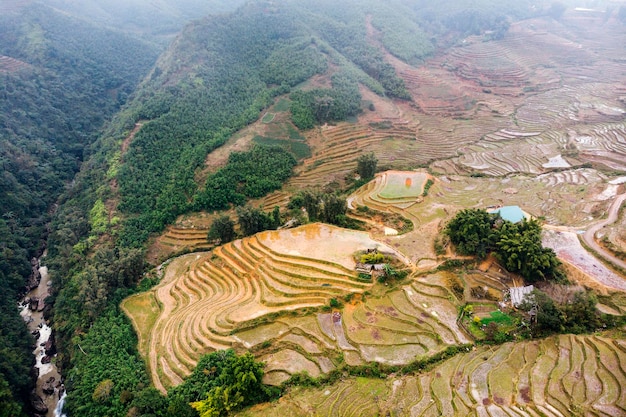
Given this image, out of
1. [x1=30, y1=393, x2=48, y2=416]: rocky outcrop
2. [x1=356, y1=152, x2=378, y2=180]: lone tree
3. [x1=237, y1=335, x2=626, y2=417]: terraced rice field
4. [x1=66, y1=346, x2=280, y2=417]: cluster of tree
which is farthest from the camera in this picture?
[x1=356, y1=152, x2=378, y2=180]: lone tree

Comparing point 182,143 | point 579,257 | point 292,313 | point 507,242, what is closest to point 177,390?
point 292,313

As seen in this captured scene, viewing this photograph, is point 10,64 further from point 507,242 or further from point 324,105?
point 507,242

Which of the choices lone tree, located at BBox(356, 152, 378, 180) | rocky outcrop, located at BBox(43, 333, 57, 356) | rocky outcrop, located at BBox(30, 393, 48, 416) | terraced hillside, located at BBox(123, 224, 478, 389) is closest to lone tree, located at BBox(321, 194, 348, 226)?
terraced hillside, located at BBox(123, 224, 478, 389)

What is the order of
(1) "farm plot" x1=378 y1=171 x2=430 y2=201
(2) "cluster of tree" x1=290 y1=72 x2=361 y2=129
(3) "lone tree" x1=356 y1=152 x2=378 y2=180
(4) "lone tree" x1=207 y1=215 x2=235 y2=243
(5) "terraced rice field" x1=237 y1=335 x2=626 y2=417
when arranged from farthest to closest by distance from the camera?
(2) "cluster of tree" x1=290 y1=72 x2=361 y2=129 → (3) "lone tree" x1=356 y1=152 x2=378 y2=180 → (1) "farm plot" x1=378 y1=171 x2=430 y2=201 → (4) "lone tree" x1=207 y1=215 x2=235 y2=243 → (5) "terraced rice field" x1=237 y1=335 x2=626 y2=417

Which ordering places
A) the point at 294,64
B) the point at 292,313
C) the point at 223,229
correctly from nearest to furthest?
the point at 292,313
the point at 223,229
the point at 294,64

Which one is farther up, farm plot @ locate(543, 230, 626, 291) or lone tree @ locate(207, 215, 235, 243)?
farm plot @ locate(543, 230, 626, 291)

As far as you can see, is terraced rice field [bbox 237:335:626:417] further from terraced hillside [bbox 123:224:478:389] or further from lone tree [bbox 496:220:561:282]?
lone tree [bbox 496:220:561:282]
